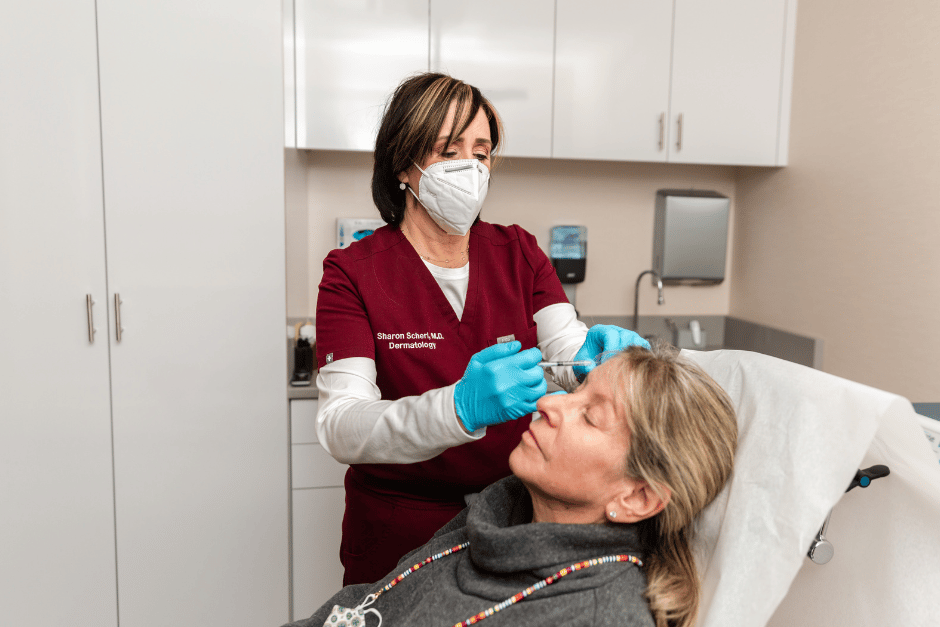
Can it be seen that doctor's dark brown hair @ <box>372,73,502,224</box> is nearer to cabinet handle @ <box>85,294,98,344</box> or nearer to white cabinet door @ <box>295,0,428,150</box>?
white cabinet door @ <box>295,0,428,150</box>

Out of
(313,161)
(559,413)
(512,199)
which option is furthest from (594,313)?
(559,413)

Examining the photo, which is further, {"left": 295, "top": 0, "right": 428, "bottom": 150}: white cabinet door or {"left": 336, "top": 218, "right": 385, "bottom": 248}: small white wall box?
{"left": 336, "top": 218, "right": 385, "bottom": 248}: small white wall box

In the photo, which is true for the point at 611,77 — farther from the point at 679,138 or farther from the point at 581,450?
the point at 581,450

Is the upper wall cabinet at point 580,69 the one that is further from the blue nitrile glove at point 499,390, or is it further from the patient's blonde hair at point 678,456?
the patient's blonde hair at point 678,456

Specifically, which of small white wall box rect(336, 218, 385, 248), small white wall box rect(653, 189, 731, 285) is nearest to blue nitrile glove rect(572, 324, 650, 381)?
small white wall box rect(336, 218, 385, 248)

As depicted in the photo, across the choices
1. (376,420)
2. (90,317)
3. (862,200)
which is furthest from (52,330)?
(862,200)

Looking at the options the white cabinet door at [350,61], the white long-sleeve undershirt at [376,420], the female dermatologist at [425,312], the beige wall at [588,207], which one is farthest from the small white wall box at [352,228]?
the white long-sleeve undershirt at [376,420]

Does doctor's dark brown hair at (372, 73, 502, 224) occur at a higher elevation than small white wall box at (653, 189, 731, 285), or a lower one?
higher

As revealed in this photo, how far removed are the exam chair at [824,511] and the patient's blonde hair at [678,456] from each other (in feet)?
0.08

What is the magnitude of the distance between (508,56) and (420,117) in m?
1.14

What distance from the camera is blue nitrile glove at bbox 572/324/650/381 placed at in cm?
124

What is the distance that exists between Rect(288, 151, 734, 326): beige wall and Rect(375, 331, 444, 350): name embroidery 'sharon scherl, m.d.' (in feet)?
4.08

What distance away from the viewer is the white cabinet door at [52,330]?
1.87m

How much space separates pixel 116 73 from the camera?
1922mm
